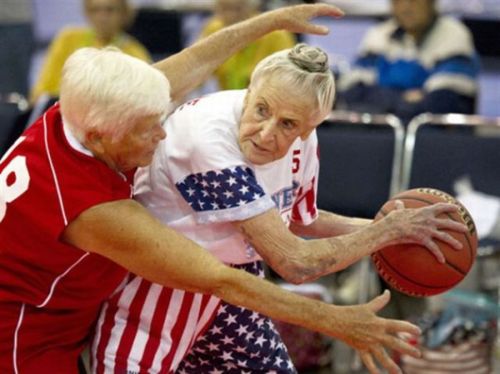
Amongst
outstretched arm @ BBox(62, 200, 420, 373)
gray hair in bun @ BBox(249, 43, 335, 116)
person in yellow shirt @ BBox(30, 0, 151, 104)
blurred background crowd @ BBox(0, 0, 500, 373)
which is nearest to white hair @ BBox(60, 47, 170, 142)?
outstretched arm @ BBox(62, 200, 420, 373)

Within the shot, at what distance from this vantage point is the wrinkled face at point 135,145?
2789mm

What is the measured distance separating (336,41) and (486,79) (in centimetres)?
138

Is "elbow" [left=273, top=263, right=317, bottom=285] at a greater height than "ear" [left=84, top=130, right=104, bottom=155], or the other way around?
"ear" [left=84, top=130, right=104, bottom=155]

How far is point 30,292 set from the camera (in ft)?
9.57

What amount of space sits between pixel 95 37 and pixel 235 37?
3.60m

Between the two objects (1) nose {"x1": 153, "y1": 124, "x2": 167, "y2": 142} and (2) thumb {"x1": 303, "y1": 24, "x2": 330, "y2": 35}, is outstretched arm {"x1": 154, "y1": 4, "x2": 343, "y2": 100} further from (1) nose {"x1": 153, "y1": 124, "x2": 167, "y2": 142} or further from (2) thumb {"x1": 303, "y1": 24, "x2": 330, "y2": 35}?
(1) nose {"x1": 153, "y1": 124, "x2": 167, "y2": 142}

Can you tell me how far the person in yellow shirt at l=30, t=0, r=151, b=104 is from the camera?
675 cm

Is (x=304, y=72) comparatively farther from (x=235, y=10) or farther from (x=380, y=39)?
(x=380, y=39)

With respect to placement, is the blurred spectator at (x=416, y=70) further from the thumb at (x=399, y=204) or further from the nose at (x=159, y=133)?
the nose at (x=159, y=133)

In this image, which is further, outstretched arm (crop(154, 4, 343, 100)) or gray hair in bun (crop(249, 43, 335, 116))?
outstretched arm (crop(154, 4, 343, 100))

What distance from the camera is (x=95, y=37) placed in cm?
690

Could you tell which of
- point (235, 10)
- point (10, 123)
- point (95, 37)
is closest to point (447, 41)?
point (235, 10)

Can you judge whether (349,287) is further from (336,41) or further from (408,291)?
Result: (336,41)

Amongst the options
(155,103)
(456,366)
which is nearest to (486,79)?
(456,366)
